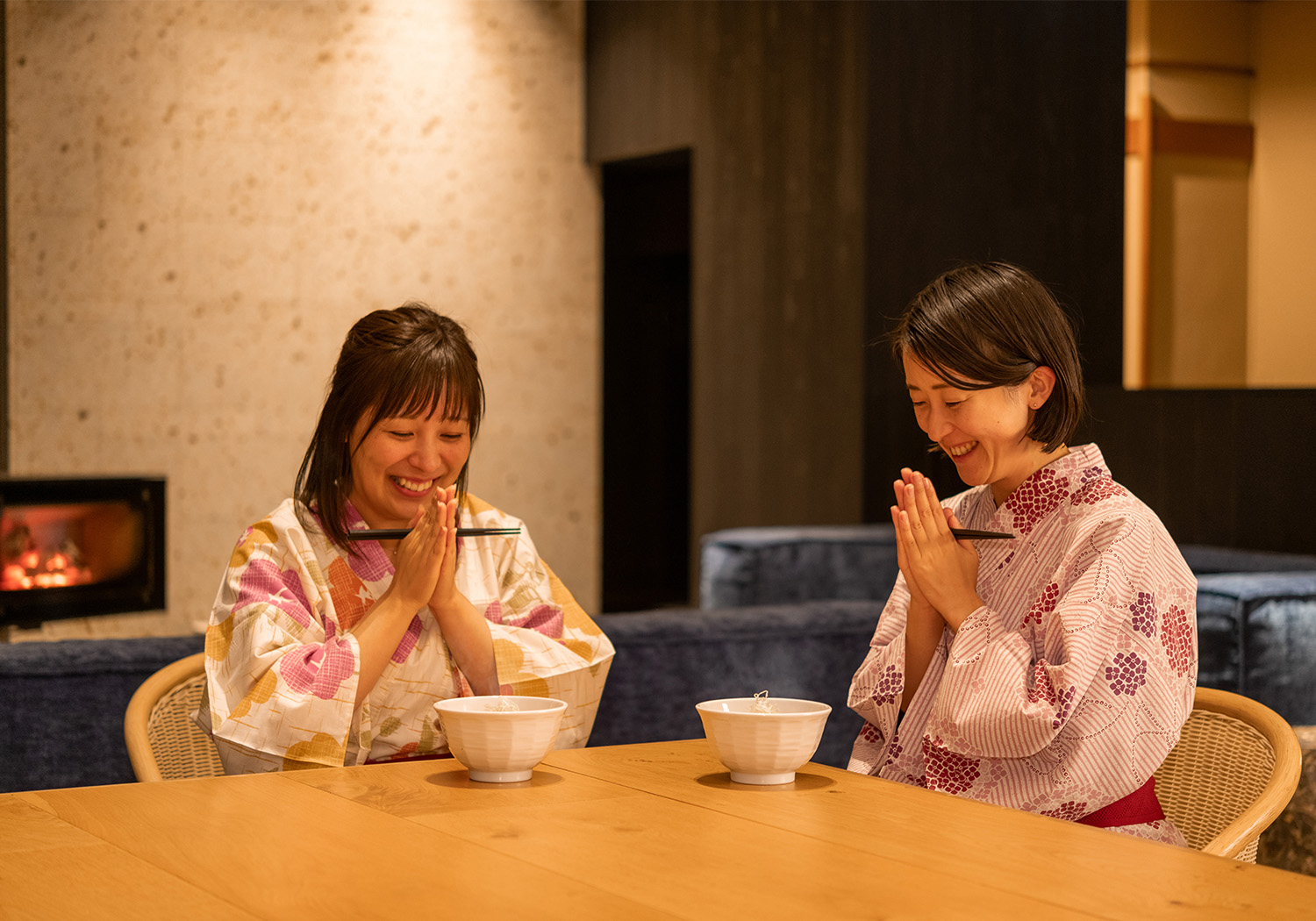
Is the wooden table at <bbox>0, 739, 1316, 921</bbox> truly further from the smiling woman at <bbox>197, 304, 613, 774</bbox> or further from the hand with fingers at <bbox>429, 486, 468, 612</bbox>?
the hand with fingers at <bbox>429, 486, 468, 612</bbox>

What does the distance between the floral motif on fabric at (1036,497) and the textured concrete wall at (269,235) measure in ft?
13.6

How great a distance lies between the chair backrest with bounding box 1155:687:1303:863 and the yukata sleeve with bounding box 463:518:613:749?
749 mm

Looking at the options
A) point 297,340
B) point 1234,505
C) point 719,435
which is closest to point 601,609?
point 719,435

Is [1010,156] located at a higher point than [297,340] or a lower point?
higher

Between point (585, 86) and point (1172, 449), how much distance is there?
11.3 feet

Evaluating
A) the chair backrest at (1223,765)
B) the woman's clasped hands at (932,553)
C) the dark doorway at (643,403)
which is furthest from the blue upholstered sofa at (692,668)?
the dark doorway at (643,403)

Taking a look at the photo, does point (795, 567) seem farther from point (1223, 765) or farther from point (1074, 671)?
point (1074, 671)

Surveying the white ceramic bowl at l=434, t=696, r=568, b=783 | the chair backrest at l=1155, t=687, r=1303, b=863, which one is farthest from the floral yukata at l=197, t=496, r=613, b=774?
the chair backrest at l=1155, t=687, r=1303, b=863

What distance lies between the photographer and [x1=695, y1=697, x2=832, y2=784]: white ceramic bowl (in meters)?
1.37

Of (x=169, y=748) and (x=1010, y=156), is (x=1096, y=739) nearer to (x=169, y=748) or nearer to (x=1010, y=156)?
(x=169, y=748)

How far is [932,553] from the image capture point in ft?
5.21

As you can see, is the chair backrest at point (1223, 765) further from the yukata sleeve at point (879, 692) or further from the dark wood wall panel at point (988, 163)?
the dark wood wall panel at point (988, 163)

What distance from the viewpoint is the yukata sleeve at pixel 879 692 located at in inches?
67.3

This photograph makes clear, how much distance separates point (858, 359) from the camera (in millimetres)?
5262
